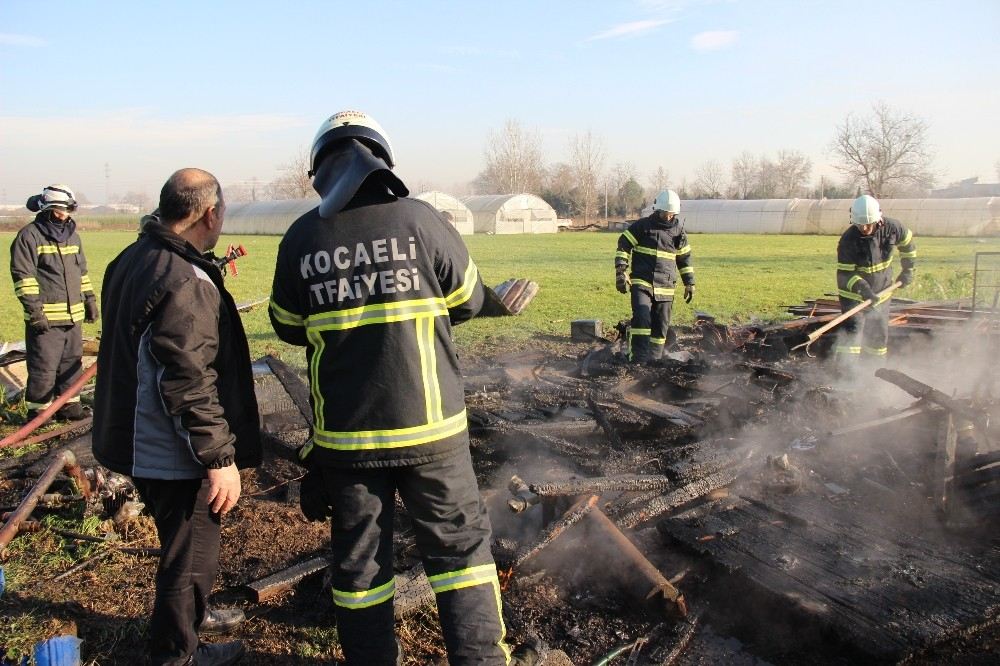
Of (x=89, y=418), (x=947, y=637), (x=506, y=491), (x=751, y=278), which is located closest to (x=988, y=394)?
(x=947, y=637)

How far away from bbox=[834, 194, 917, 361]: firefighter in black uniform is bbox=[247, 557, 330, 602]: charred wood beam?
6.76 meters

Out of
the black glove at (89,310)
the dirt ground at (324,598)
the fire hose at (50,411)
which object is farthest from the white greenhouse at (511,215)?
the dirt ground at (324,598)

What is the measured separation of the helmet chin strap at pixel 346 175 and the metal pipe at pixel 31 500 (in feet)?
10.5

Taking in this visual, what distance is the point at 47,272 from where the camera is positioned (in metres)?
6.74

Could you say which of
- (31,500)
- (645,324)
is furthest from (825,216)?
(31,500)

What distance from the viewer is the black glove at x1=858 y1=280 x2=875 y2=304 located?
802 cm

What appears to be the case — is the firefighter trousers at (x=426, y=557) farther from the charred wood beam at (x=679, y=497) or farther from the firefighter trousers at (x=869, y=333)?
the firefighter trousers at (x=869, y=333)

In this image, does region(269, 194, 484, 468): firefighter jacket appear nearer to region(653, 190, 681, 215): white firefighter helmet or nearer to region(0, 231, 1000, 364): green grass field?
region(653, 190, 681, 215): white firefighter helmet

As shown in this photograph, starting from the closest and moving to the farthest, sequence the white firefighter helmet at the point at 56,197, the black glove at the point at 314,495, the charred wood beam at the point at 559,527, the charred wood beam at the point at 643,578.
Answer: the black glove at the point at 314,495, the charred wood beam at the point at 643,578, the charred wood beam at the point at 559,527, the white firefighter helmet at the point at 56,197

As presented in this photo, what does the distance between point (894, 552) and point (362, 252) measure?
3222 millimetres

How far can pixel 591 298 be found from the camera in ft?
47.1

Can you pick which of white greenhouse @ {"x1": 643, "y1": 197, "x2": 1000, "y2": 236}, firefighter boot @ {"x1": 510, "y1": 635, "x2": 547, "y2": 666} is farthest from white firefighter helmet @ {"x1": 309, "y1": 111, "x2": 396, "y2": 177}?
white greenhouse @ {"x1": 643, "y1": 197, "x2": 1000, "y2": 236}

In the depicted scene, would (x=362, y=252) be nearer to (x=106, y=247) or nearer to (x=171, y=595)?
(x=171, y=595)

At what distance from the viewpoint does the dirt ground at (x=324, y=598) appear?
3.13m
